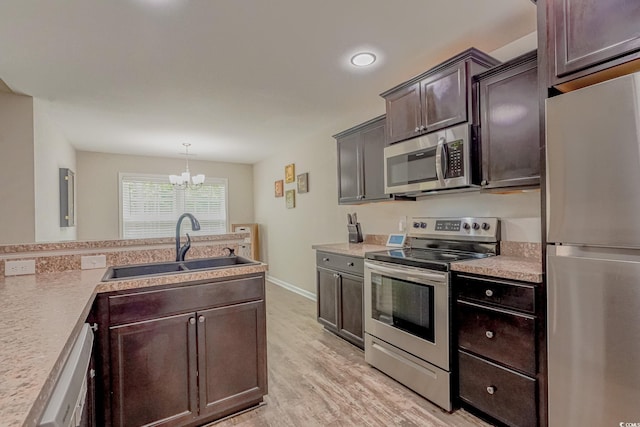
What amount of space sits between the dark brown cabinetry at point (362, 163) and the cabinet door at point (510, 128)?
0.98 m

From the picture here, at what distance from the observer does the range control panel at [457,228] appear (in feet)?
7.66

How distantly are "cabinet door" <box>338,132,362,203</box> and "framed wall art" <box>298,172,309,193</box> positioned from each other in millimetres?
1306

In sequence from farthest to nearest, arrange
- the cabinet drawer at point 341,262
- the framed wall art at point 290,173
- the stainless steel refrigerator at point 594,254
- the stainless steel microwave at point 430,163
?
1. the framed wall art at point 290,173
2. the cabinet drawer at point 341,262
3. the stainless steel microwave at point 430,163
4. the stainless steel refrigerator at point 594,254

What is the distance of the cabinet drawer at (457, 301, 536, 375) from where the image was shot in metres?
1.65

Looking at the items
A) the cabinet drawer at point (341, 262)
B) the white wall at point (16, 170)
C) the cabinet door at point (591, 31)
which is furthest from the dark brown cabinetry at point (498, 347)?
the white wall at point (16, 170)

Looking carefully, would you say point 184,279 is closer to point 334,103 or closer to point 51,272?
point 51,272

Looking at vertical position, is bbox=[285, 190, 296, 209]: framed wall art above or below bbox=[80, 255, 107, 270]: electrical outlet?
above

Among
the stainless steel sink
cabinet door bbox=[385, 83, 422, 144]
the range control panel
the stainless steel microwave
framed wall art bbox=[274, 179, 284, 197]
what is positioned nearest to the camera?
the stainless steel sink

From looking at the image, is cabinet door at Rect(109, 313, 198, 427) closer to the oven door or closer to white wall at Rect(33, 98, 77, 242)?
the oven door

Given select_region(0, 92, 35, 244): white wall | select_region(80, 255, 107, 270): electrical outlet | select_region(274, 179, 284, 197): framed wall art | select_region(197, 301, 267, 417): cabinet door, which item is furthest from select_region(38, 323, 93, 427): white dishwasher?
select_region(274, 179, 284, 197): framed wall art

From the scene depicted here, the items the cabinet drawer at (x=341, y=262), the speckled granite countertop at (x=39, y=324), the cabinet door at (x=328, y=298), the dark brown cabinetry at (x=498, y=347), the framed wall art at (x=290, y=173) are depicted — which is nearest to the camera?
the speckled granite countertop at (x=39, y=324)

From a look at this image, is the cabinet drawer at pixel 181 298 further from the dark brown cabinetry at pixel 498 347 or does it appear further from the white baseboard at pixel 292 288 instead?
the white baseboard at pixel 292 288

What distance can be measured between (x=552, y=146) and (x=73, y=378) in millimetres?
2090

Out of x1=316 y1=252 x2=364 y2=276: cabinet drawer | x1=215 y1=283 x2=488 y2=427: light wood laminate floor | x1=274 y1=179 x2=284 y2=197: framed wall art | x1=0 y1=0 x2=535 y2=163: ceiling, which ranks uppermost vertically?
x1=0 y1=0 x2=535 y2=163: ceiling
